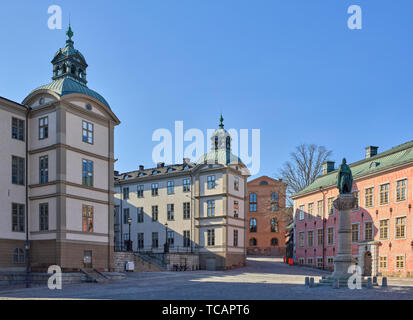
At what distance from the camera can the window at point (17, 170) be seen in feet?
104

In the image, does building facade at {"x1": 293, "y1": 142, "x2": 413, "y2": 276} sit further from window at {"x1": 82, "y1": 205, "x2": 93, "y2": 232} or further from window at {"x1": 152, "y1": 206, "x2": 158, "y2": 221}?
window at {"x1": 82, "y1": 205, "x2": 93, "y2": 232}

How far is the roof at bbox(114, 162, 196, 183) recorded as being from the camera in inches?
2205

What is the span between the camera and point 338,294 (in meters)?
21.8

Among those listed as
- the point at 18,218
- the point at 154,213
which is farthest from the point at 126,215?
the point at 18,218

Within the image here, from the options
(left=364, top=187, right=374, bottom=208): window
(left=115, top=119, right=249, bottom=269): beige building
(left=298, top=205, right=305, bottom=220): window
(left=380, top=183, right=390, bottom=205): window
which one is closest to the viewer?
(left=380, top=183, right=390, bottom=205): window

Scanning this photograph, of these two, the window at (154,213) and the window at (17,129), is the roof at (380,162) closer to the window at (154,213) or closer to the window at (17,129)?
the window at (154,213)

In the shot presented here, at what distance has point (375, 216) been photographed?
138ft

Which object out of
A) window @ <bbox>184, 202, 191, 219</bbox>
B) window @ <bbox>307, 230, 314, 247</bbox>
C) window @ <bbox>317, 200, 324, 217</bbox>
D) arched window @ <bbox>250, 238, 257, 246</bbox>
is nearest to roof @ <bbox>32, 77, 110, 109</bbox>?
window @ <bbox>184, 202, 191, 219</bbox>

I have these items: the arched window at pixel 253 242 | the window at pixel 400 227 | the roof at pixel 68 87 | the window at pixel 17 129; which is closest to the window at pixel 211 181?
the roof at pixel 68 87

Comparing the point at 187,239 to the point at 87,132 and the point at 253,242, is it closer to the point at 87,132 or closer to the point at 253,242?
the point at 87,132

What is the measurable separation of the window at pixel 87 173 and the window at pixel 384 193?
25817 mm

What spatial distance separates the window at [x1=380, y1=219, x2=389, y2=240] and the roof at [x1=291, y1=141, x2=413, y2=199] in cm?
472

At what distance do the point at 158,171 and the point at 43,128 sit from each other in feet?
88.5
